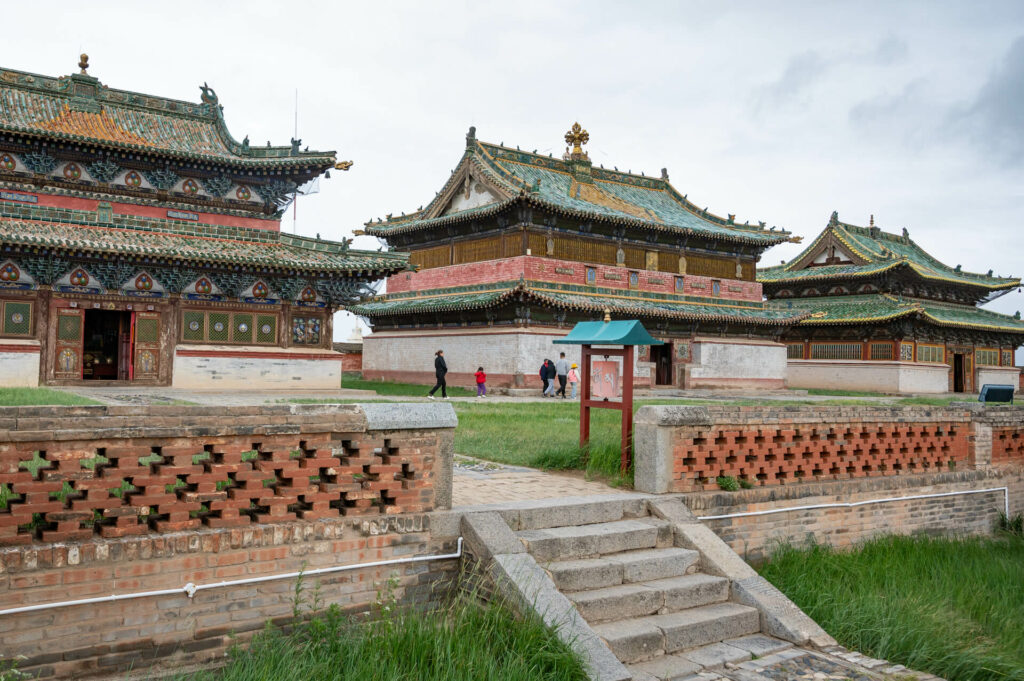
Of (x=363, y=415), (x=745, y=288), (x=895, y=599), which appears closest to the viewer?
(x=363, y=415)

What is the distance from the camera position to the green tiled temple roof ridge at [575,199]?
31578 millimetres

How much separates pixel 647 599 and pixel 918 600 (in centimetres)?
315

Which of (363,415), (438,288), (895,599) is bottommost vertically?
(895,599)

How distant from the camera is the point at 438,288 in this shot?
1361 inches

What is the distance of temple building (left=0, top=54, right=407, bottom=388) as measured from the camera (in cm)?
2205

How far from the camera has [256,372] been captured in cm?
2442

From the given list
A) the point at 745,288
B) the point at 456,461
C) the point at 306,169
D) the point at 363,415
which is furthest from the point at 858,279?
the point at 363,415

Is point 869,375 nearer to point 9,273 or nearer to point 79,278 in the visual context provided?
point 79,278

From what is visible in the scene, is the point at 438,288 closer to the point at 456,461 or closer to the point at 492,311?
the point at 492,311

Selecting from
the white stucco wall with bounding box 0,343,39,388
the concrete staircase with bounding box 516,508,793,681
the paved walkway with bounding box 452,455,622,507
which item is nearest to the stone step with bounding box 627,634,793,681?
the concrete staircase with bounding box 516,508,793,681

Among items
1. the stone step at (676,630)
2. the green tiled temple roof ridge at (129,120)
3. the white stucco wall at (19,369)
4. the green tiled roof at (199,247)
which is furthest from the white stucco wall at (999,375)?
the white stucco wall at (19,369)

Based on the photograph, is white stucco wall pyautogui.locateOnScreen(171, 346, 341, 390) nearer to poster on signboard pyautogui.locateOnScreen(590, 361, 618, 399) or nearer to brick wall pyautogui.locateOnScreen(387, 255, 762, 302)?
brick wall pyautogui.locateOnScreen(387, 255, 762, 302)

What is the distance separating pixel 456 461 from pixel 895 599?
5.38 meters

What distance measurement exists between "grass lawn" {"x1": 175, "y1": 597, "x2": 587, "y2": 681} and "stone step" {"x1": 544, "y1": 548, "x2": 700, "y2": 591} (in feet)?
2.38
